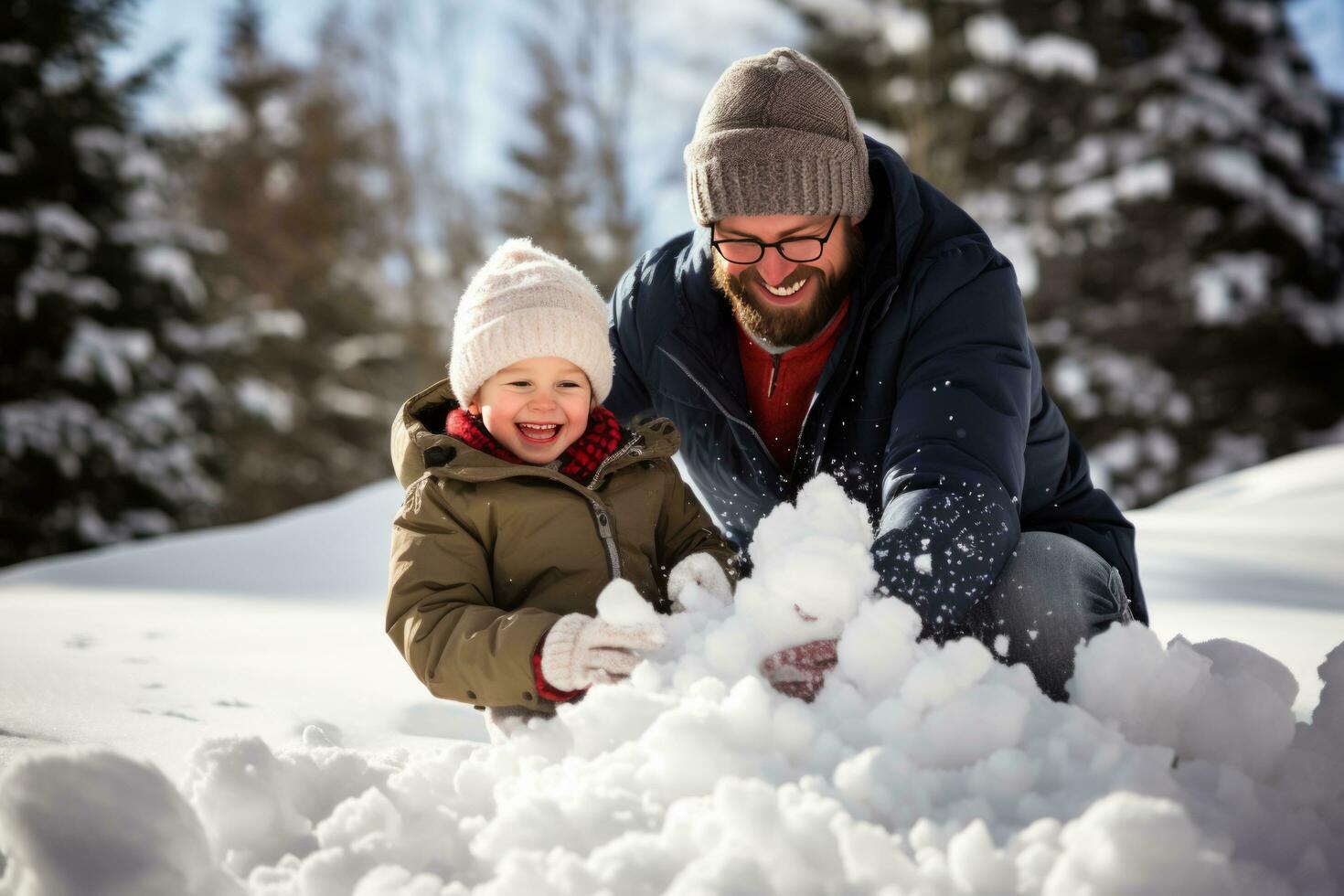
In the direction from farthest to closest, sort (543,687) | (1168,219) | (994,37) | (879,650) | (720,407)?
1. (994,37)
2. (1168,219)
3. (720,407)
4. (543,687)
5. (879,650)

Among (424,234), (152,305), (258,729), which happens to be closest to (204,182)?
(424,234)

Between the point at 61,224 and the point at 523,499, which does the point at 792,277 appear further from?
the point at 61,224

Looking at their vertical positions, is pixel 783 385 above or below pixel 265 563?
above

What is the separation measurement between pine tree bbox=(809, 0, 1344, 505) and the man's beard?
9.86m

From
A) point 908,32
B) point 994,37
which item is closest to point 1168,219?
point 994,37

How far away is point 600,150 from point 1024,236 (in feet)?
22.6

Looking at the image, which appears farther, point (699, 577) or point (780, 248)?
point (780, 248)

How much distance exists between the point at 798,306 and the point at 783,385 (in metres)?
0.23

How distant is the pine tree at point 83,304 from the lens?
9352mm

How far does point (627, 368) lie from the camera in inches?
114

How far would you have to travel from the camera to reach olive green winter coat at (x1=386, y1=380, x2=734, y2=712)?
1936 mm

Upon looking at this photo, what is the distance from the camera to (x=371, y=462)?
17469 mm

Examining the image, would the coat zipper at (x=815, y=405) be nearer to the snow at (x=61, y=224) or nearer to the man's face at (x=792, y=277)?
the man's face at (x=792, y=277)

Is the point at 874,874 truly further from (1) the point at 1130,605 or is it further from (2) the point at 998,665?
(1) the point at 1130,605
